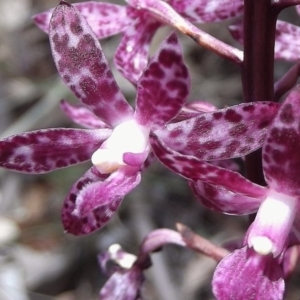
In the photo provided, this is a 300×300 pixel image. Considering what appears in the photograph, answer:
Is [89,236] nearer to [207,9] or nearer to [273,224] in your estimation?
[207,9]

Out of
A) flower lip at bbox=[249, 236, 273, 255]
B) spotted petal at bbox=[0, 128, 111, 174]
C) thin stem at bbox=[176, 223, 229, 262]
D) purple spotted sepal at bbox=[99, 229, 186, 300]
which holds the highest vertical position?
spotted petal at bbox=[0, 128, 111, 174]

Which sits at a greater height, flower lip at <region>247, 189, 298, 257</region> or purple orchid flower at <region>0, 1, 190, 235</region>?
purple orchid flower at <region>0, 1, 190, 235</region>

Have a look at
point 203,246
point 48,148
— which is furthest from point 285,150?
point 203,246

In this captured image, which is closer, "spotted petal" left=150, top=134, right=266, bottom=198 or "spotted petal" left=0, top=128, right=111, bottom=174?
"spotted petal" left=150, top=134, right=266, bottom=198

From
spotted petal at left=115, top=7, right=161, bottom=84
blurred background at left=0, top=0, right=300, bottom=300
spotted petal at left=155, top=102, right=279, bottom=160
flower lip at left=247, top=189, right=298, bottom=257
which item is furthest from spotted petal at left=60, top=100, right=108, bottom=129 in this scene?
blurred background at left=0, top=0, right=300, bottom=300

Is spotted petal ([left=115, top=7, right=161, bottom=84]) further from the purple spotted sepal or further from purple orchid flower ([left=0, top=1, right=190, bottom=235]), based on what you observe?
the purple spotted sepal

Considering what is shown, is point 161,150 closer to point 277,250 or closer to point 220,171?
point 220,171
